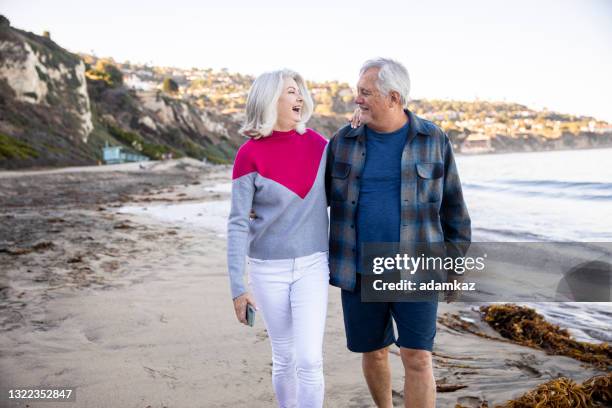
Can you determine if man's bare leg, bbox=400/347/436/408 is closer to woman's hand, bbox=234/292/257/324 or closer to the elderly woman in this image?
the elderly woman

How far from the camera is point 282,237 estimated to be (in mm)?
2486

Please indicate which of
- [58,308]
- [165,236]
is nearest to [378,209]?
[58,308]

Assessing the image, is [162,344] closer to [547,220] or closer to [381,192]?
[381,192]

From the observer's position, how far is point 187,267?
6738 mm

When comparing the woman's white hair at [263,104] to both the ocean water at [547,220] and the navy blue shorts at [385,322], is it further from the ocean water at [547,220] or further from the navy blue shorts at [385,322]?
the ocean water at [547,220]

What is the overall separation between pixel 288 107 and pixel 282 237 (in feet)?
2.23

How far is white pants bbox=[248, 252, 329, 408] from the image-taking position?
95.5 inches

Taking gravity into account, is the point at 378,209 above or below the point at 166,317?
above

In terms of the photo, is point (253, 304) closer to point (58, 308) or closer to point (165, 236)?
point (58, 308)

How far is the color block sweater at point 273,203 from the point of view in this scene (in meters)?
2.48

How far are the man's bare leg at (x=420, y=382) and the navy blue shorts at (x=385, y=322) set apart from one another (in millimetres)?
51

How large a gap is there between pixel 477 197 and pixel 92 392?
21157 mm

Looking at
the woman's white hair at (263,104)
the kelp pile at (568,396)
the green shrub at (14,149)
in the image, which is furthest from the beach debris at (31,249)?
the green shrub at (14,149)

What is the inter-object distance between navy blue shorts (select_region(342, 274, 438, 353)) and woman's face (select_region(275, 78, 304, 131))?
3.00ft
